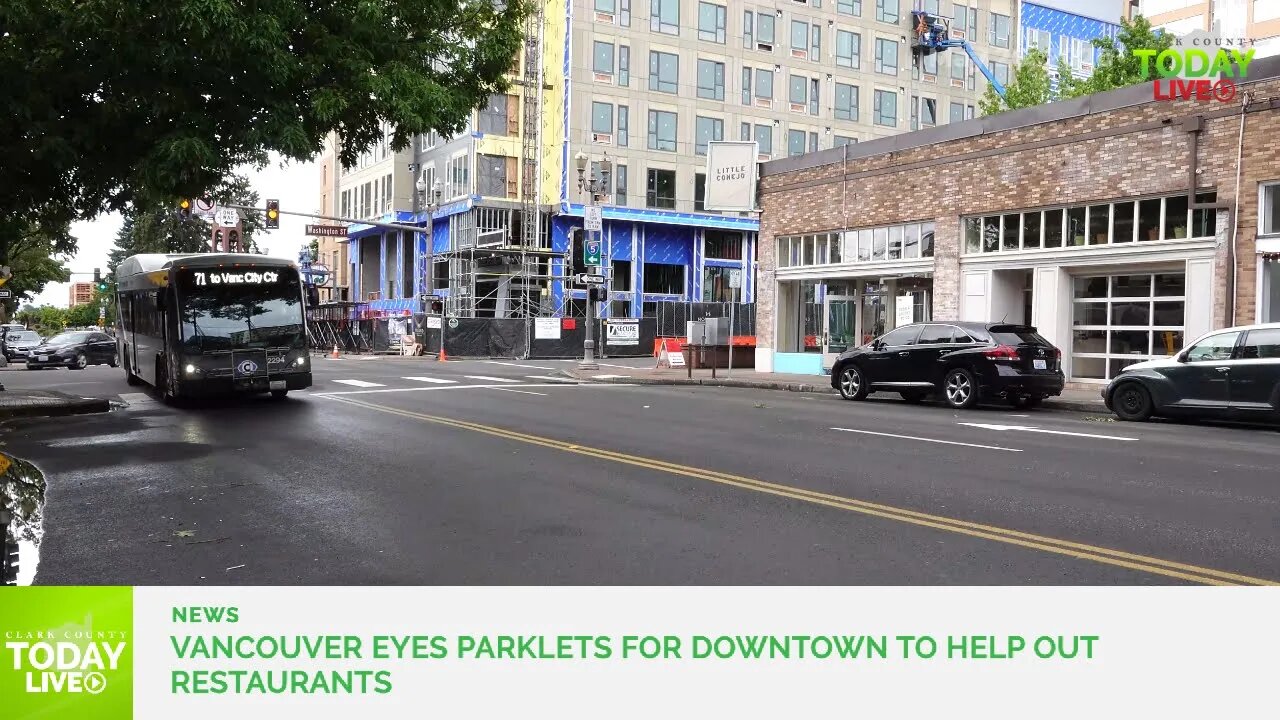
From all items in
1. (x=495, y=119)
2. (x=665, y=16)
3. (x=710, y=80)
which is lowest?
(x=495, y=119)

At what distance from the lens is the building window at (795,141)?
57438 millimetres

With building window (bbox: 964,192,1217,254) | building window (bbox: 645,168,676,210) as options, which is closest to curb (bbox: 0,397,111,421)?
building window (bbox: 964,192,1217,254)

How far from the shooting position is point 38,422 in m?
15.5

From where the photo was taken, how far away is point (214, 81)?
523 inches

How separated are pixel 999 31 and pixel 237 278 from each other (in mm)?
58081

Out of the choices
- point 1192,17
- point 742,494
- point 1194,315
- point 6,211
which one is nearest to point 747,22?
point 1192,17

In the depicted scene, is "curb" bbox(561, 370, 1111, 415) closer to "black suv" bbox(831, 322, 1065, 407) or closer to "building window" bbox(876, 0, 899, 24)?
"black suv" bbox(831, 322, 1065, 407)

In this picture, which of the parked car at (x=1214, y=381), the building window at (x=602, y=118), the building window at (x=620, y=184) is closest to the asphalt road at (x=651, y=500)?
the parked car at (x=1214, y=381)

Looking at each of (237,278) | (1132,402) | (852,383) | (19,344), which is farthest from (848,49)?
(237,278)

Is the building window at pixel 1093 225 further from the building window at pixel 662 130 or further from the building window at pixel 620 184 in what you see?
the building window at pixel 662 130

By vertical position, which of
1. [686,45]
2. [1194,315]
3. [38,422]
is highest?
[686,45]

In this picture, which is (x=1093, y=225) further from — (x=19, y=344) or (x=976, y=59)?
(x=976, y=59)

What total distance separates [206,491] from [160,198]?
6625 mm

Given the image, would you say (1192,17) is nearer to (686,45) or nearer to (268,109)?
(686,45)
